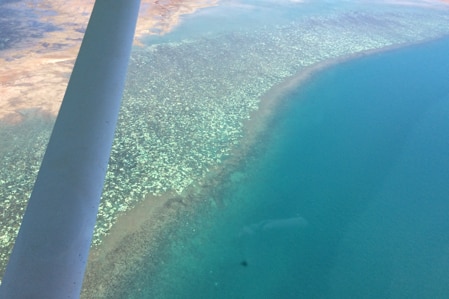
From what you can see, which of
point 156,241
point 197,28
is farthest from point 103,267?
point 197,28

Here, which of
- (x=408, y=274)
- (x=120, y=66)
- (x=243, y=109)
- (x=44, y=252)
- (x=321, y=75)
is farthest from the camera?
(x=321, y=75)

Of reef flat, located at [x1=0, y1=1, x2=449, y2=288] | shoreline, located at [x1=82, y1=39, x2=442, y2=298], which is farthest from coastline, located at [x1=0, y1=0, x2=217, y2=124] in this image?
shoreline, located at [x1=82, y1=39, x2=442, y2=298]

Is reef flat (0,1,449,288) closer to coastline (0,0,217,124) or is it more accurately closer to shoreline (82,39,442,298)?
shoreline (82,39,442,298)

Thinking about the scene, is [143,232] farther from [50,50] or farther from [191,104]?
[50,50]

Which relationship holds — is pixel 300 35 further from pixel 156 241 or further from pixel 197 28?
pixel 156 241

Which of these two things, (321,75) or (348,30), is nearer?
(321,75)

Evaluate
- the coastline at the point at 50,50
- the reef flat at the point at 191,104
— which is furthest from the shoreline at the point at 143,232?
the coastline at the point at 50,50

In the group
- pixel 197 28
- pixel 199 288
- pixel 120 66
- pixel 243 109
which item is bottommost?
pixel 199 288
